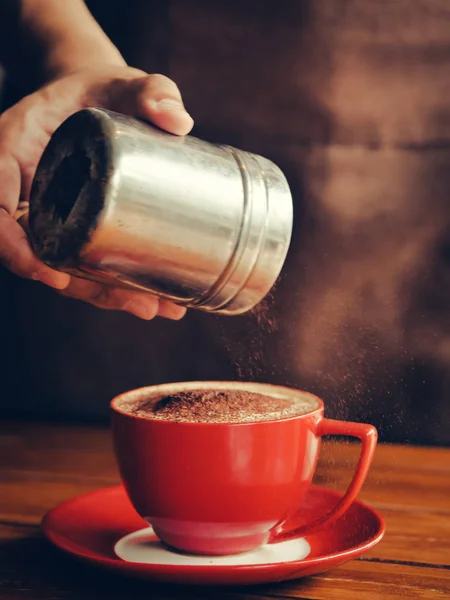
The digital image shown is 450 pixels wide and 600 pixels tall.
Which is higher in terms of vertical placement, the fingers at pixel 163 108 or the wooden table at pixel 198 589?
the fingers at pixel 163 108

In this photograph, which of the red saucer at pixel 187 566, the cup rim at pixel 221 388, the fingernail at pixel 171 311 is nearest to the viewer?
the red saucer at pixel 187 566

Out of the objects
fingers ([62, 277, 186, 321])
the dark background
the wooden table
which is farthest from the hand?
the dark background

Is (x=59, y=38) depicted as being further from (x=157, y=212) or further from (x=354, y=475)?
(x=354, y=475)

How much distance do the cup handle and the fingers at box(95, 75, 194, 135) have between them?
27cm

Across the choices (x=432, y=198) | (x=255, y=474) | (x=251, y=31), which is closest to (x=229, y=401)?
(x=255, y=474)

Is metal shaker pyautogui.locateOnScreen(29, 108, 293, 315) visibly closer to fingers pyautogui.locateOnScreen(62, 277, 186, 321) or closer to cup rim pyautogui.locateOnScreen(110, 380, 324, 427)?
cup rim pyautogui.locateOnScreen(110, 380, 324, 427)

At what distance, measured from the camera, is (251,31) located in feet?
3.94

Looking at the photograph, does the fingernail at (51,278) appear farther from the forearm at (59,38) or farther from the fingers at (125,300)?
the forearm at (59,38)

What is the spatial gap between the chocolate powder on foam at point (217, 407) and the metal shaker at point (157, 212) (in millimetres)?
80

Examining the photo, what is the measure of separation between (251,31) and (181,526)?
34.8 inches

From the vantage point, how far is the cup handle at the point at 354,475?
1.89ft

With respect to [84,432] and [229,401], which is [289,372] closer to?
[84,432]

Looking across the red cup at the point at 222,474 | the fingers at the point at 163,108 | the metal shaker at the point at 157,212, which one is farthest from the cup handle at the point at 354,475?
A: the fingers at the point at 163,108

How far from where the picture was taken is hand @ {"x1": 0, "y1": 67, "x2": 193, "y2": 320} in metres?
0.67
